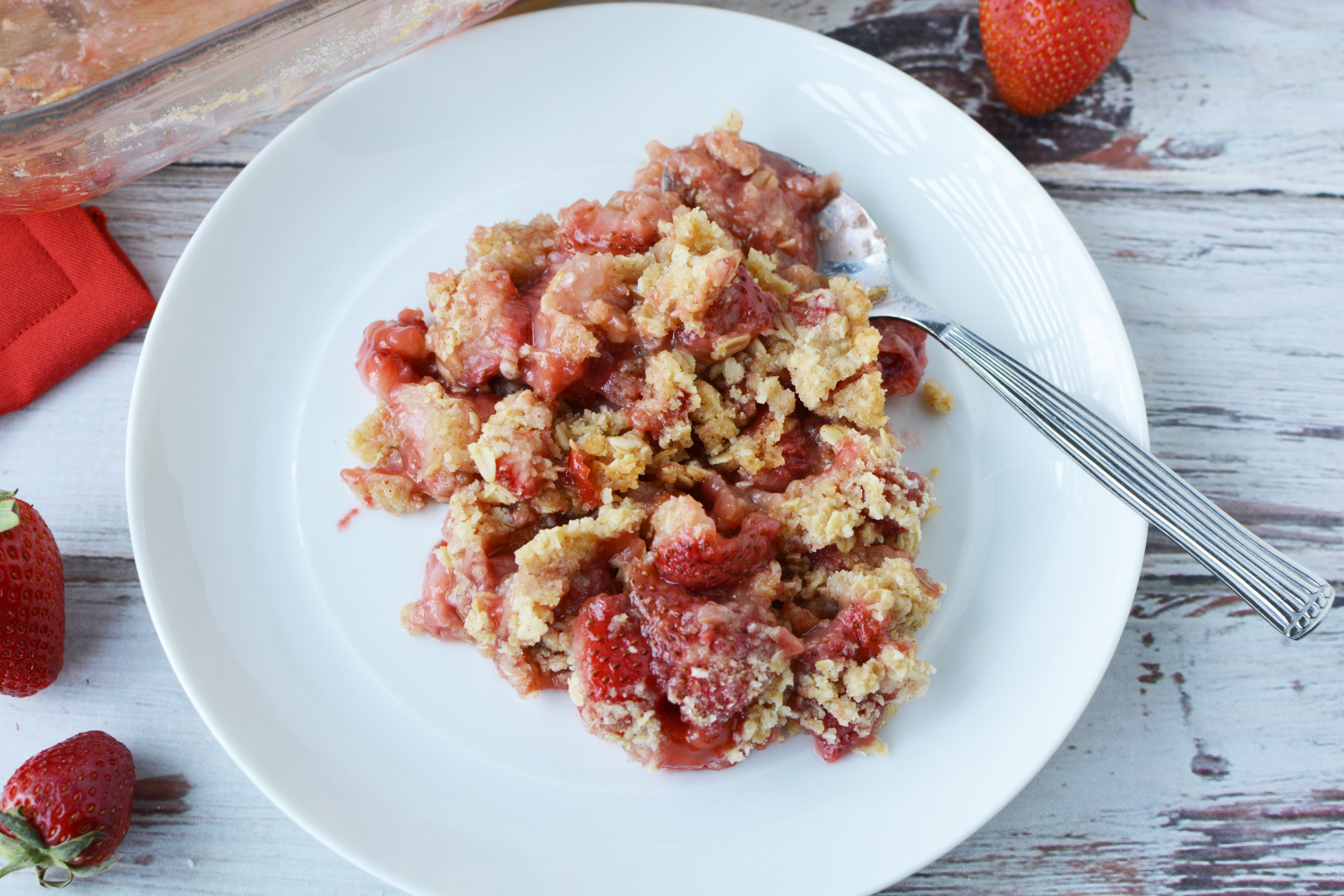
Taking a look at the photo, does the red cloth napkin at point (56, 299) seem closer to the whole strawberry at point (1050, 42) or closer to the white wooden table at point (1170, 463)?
the white wooden table at point (1170, 463)

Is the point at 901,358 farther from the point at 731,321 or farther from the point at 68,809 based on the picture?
the point at 68,809

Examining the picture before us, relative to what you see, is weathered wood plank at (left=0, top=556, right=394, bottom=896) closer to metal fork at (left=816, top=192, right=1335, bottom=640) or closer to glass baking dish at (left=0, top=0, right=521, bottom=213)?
glass baking dish at (left=0, top=0, right=521, bottom=213)

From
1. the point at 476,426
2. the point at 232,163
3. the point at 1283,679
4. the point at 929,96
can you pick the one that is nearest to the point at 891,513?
the point at 476,426

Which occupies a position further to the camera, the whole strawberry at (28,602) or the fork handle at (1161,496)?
the whole strawberry at (28,602)

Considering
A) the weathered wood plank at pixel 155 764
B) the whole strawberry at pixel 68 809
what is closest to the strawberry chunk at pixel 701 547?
the weathered wood plank at pixel 155 764

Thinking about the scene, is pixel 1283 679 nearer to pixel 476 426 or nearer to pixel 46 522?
pixel 476 426
